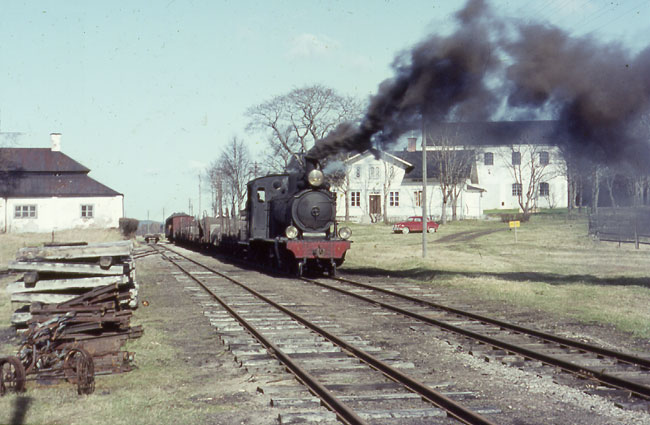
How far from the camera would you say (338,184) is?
54.7 m

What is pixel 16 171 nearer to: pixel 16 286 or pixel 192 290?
pixel 192 290

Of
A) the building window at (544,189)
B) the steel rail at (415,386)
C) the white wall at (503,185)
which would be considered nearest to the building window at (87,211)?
the white wall at (503,185)

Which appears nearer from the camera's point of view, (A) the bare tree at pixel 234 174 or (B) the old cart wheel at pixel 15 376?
(B) the old cart wheel at pixel 15 376

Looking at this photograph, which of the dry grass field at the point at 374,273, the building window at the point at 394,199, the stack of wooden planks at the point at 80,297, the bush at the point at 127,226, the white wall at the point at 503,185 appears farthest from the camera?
the white wall at the point at 503,185

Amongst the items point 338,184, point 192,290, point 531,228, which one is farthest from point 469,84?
point 338,184

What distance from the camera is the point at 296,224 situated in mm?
18750

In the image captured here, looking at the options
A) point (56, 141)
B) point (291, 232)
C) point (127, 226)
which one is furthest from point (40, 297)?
point (56, 141)

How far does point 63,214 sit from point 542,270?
41.4 metres

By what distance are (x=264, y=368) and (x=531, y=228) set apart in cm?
3878

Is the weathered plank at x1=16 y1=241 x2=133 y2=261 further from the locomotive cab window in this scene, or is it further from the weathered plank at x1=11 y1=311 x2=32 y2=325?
the locomotive cab window

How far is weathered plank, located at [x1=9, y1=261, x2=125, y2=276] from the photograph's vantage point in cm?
928

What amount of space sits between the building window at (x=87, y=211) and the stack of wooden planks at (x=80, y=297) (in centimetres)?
4361

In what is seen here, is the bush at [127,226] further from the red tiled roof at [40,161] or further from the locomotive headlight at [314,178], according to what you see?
the locomotive headlight at [314,178]

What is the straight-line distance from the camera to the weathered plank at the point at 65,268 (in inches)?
365
